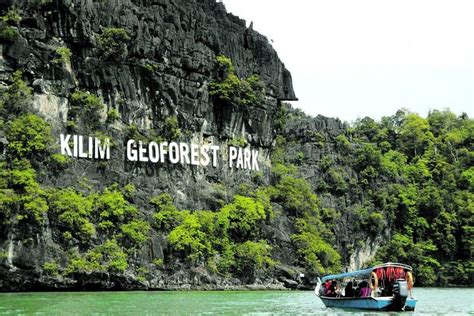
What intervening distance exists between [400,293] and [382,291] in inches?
66.5

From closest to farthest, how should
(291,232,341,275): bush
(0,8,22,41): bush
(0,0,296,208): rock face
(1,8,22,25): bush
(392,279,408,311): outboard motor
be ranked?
(392,279,408,311): outboard motor → (0,8,22,41): bush → (1,8,22,25): bush → (0,0,296,208): rock face → (291,232,341,275): bush

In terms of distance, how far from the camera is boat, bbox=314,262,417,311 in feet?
89.9

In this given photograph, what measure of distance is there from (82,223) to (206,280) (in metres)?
8.71

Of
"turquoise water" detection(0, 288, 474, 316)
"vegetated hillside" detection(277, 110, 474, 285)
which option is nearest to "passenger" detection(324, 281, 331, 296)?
"turquoise water" detection(0, 288, 474, 316)

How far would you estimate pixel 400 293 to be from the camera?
27.1 meters

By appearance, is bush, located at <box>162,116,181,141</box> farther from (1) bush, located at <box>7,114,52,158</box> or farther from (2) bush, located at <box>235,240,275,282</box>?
(1) bush, located at <box>7,114,52,158</box>

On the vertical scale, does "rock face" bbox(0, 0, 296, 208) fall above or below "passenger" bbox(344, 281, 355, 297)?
above

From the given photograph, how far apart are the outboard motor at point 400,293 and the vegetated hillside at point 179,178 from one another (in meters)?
19.0

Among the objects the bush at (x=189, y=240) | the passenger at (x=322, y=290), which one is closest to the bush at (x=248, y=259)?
the bush at (x=189, y=240)

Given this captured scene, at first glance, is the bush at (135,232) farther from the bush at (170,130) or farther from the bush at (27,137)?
the bush at (170,130)

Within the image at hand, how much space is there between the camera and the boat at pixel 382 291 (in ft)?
89.9

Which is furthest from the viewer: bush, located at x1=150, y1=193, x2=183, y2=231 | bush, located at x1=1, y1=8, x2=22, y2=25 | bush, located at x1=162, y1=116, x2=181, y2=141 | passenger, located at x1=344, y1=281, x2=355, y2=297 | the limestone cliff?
bush, located at x1=162, y1=116, x2=181, y2=141

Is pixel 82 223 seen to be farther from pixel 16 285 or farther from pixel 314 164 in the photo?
pixel 314 164

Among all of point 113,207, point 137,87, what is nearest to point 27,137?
point 113,207
